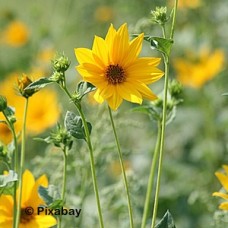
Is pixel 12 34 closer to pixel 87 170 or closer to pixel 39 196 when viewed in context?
pixel 87 170

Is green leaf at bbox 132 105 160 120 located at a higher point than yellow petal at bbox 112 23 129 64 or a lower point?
lower

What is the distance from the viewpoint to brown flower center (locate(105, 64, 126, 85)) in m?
1.28

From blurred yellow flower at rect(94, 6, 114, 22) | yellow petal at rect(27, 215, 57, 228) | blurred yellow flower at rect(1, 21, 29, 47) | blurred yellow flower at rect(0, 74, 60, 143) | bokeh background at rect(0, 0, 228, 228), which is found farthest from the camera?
blurred yellow flower at rect(94, 6, 114, 22)

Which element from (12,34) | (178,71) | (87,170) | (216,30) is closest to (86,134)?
(87,170)

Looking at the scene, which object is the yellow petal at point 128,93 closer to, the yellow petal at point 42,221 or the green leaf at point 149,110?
the green leaf at point 149,110

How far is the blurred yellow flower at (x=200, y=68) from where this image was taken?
112 inches

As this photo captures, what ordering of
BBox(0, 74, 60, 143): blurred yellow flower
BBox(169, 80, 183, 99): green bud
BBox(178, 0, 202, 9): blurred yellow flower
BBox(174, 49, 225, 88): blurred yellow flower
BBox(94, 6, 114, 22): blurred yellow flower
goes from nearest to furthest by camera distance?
BBox(169, 80, 183, 99): green bud < BBox(0, 74, 60, 143): blurred yellow flower < BBox(174, 49, 225, 88): blurred yellow flower < BBox(178, 0, 202, 9): blurred yellow flower < BBox(94, 6, 114, 22): blurred yellow flower

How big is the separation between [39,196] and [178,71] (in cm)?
167

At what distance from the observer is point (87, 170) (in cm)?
194

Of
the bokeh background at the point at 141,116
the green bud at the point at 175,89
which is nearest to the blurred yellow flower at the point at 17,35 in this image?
the bokeh background at the point at 141,116

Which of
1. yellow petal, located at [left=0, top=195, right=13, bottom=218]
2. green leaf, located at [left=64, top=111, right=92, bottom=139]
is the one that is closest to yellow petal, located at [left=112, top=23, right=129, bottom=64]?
green leaf, located at [left=64, top=111, right=92, bottom=139]

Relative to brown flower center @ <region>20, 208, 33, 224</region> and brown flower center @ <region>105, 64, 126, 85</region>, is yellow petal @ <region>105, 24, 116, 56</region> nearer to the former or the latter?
brown flower center @ <region>105, 64, 126, 85</region>

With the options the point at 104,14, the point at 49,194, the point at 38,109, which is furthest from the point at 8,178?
the point at 104,14

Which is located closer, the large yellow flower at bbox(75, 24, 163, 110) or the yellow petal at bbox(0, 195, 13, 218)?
the large yellow flower at bbox(75, 24, 163, 110)
